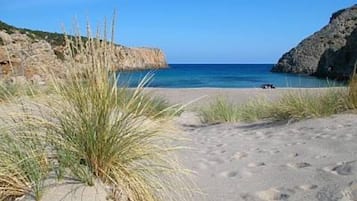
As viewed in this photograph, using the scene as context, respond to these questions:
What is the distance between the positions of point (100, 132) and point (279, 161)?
102 inches

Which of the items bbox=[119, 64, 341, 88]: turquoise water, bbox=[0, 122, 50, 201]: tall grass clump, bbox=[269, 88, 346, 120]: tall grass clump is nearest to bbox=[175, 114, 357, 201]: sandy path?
bbox=[269, 88, 346, 120]: tall grass clump

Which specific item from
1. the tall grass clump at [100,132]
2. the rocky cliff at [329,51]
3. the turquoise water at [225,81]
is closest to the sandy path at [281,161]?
the tall grass clump at [100,132]

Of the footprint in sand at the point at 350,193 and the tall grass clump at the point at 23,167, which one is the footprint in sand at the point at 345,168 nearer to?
the footprint in sand at the point at 350,193

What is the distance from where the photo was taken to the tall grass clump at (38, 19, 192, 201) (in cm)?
359

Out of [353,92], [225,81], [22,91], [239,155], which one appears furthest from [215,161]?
[225,81]

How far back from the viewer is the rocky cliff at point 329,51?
193 ft

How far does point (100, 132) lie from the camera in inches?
143

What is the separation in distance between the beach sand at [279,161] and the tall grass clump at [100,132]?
30 centimetres

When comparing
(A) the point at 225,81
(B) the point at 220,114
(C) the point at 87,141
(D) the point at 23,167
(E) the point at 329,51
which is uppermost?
(E) the point at 329,51

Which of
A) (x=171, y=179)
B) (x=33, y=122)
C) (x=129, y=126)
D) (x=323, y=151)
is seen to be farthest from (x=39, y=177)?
(x=323, y=151)

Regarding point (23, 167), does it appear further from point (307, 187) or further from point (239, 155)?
point (239, 155)

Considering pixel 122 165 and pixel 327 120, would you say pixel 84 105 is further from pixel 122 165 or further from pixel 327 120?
pixel 327 120

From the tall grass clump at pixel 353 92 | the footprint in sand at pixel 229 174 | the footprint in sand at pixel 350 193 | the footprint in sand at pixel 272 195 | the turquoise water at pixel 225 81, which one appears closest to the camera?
the footprint in sand at pixel 350 193

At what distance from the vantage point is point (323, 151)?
228 inches
